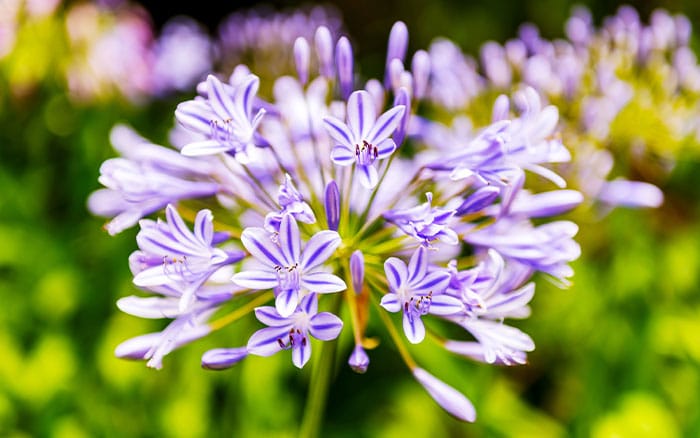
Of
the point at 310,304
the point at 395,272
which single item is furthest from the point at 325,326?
the point at 395,272

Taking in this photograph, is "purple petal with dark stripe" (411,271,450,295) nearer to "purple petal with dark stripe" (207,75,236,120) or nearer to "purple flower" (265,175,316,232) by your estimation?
"purple flower" (265,175,316,232)

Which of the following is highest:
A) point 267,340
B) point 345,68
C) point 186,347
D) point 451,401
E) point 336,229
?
point 345,68

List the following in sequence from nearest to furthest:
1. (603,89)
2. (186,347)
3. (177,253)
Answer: (177,253), (603,89), (186,347)

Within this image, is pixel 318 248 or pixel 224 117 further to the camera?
pixel 224 117

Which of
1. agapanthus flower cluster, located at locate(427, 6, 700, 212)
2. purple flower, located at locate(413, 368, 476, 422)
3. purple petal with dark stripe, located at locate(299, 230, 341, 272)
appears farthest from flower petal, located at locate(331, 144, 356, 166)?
agapanthus flower cluster, located at locate(427, 6, 700, 212)

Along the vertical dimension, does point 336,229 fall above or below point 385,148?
below

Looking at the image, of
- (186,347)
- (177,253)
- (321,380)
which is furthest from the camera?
(186,347)

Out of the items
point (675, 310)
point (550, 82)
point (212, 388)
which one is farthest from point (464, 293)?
point (675, 310)

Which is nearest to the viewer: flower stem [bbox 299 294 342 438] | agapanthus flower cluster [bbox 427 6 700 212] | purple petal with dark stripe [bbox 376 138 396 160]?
purple petal with dark stripe [bbox 376 138 396 160]

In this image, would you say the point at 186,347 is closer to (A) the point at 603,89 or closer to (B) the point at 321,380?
(B) the point at 321,380
